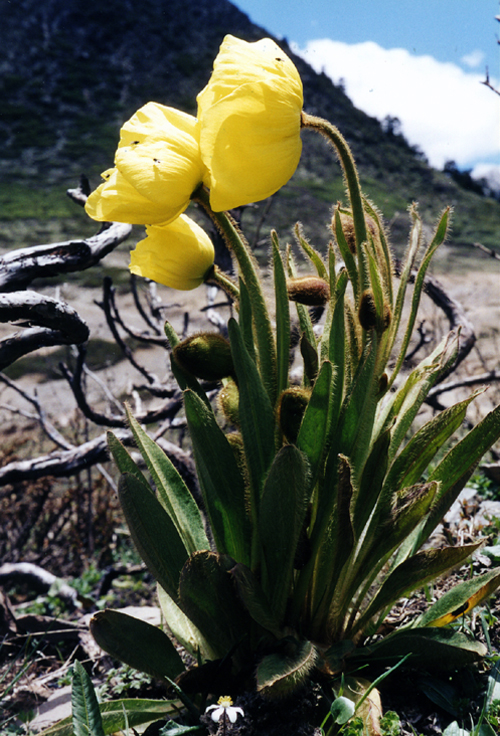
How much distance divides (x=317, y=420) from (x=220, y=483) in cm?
28

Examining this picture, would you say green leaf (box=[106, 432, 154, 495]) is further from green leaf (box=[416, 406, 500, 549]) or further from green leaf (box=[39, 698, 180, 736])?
green leaf (box=[416, 406, 500, 549])

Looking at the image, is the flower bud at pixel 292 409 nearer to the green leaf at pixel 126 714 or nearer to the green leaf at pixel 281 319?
the green leaf at pixel 281 319

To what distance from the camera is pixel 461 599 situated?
1175mm

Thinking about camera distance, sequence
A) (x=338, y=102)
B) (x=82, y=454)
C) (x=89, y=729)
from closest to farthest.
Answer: (x=89, y=729) < (x=82, y=454) < (x=338, y=102)

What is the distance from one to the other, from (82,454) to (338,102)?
1001 inches

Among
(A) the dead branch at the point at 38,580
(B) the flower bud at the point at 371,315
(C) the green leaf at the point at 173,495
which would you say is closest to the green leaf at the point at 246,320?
(B) the flower bud at the point at 371,315

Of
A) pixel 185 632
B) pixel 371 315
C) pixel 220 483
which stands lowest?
pixel 185 632

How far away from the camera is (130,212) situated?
3.21ft

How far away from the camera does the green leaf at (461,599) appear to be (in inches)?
44.9

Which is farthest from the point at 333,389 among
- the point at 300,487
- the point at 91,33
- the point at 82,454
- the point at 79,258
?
the point at 91,33

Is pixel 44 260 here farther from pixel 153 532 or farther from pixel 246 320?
pixel 153 532

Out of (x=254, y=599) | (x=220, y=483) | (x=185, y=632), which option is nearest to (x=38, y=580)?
(x=185, y=632)

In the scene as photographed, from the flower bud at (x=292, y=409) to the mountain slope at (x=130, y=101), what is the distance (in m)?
10.6

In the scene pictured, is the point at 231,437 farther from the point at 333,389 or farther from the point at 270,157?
the point at 270,157
